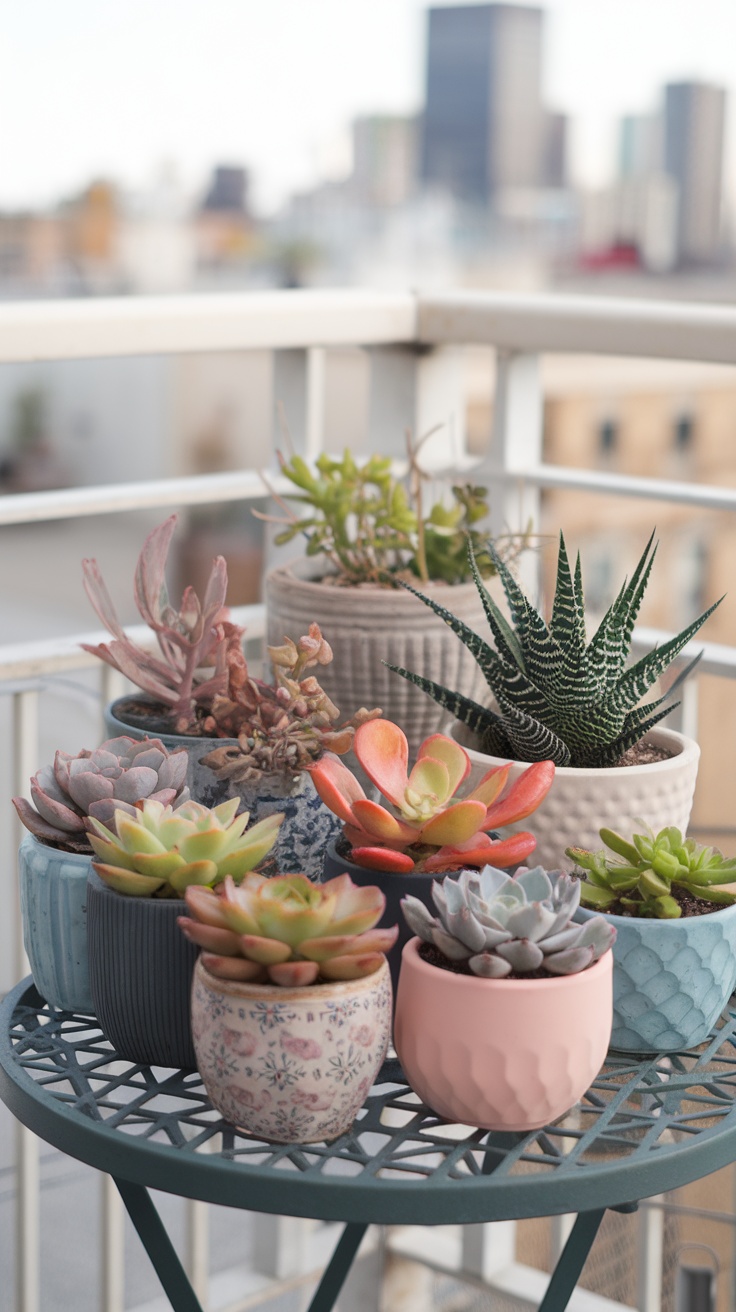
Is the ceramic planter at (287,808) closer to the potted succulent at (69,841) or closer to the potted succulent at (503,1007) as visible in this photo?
the potted succulent at (69,841)

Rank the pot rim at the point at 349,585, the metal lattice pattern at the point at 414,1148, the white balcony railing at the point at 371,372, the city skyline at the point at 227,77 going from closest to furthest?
the metal lattice pattern at the point at 414,1148 → the pot rim at the point at 349,585 → the white balcony railing at the point at 371,372 → the city skyline at the point at 227,77

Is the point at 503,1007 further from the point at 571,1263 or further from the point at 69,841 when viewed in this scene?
the point at 69,841

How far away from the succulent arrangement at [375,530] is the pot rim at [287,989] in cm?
47

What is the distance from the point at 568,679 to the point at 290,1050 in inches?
12.2

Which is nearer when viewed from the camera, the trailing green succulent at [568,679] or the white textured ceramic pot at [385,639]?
the trailing green succulent at [568,679]

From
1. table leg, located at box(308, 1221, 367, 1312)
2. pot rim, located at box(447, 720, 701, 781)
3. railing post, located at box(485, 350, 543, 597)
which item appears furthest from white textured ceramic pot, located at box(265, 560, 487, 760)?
railing post, located at box(485, 350, 543, 597)

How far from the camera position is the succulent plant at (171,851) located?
70 centimetres

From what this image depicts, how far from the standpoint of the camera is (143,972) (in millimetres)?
705

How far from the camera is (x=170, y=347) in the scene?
A: 1.39m

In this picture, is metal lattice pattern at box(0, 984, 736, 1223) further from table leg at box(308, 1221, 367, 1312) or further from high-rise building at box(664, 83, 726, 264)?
high-rise building at box(664, 83, 726, 264)

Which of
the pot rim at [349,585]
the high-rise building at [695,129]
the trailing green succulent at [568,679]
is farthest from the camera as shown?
the high-rise building at [695,129]

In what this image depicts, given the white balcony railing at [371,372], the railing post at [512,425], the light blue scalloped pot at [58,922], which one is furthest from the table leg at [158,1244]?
the railing post at [512,425]

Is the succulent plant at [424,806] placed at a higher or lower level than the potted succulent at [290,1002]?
higher

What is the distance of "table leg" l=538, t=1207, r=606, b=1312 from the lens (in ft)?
2.30
